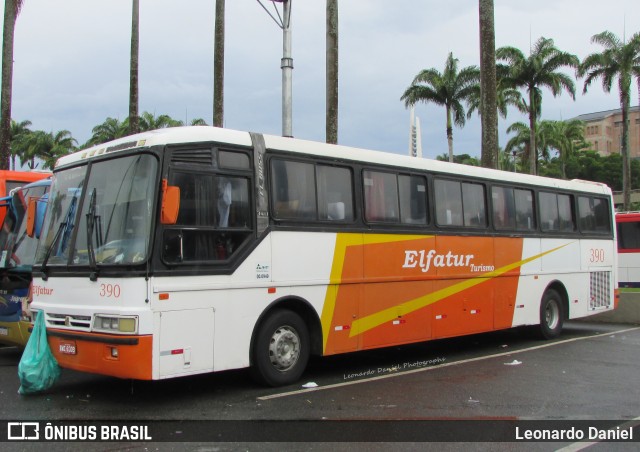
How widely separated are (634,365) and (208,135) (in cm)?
769

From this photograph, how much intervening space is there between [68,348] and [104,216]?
1586mm

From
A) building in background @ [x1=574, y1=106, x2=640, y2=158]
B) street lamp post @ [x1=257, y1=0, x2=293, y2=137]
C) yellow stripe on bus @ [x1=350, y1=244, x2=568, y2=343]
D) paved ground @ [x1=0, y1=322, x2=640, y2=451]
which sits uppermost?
building in background @ [x1=574, y1=106, x2=640, y2=158]

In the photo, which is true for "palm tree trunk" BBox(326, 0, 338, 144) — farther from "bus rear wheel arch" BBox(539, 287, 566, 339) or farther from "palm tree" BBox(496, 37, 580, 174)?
"palm tree" BBox(496, 37, 580, 174)

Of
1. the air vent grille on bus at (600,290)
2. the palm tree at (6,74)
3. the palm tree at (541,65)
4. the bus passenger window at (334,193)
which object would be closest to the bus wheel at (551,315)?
the air vent grille on bus at (600,290)

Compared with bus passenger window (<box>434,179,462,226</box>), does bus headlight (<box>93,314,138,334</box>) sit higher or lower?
lower

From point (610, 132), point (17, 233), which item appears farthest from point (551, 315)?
point (610, 132)

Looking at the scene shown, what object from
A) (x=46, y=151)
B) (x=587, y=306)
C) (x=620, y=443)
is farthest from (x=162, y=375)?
(x=46, y=151)

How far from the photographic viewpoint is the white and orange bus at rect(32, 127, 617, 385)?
6.96m

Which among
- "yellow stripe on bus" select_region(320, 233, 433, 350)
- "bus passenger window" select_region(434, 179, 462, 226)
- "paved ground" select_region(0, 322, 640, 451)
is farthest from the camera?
"bus passenger window" select_region(434, 179, 462, 226)

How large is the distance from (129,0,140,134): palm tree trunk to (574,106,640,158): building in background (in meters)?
123

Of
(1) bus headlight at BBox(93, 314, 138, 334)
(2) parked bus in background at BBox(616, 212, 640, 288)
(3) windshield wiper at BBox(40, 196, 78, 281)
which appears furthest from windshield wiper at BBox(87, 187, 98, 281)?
(2) parked bus in background at BBox(616, 212, 640, 288)

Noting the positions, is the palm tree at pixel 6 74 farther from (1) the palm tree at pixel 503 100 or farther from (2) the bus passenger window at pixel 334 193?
(1) the palm tree at pixel 503 100

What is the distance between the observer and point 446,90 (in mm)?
39031

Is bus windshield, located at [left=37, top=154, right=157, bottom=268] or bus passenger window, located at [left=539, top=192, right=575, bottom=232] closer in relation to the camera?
bus windshield, located at [left=37, top=154, right=157, bottom=268]
